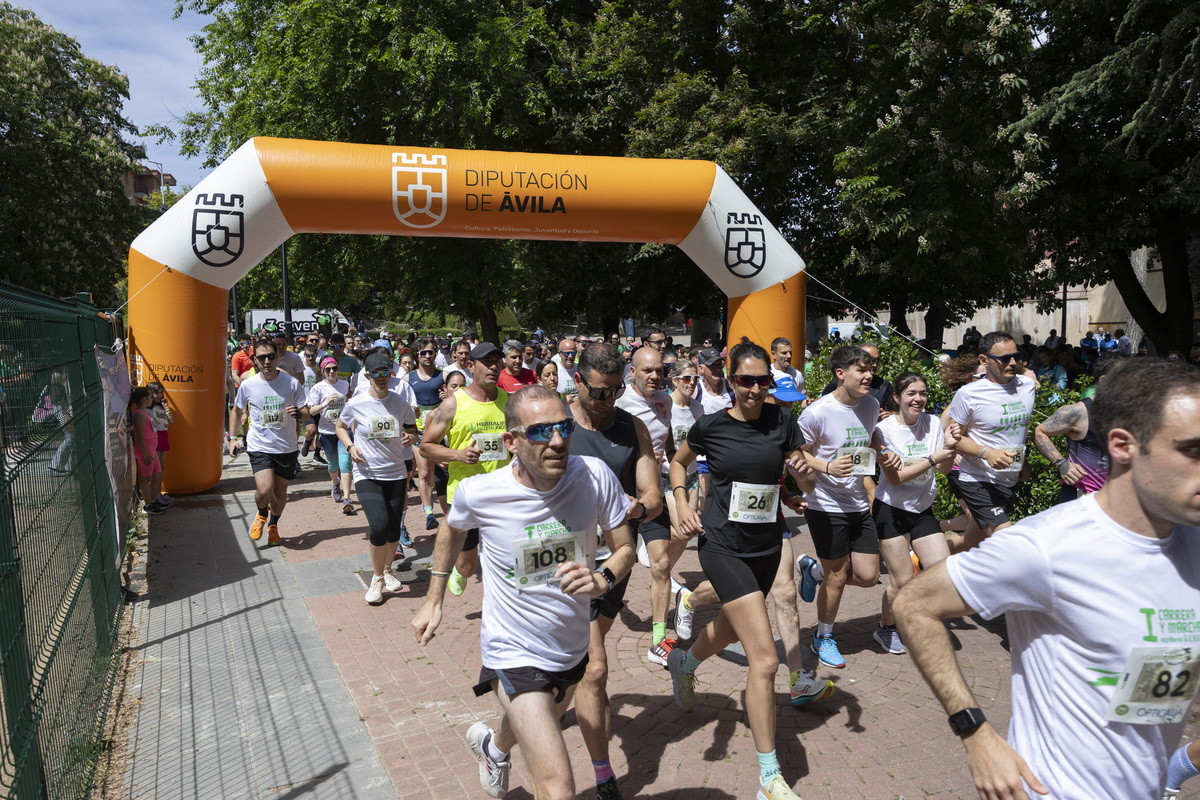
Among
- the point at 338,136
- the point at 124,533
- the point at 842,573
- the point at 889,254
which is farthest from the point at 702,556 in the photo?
the point at 338,136

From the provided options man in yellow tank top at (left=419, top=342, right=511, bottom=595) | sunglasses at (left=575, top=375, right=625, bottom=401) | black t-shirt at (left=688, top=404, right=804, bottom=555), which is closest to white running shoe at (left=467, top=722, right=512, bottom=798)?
black t-shirt at (left=688, top=404, right=804, bottom=555)

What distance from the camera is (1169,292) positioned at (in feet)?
54.3

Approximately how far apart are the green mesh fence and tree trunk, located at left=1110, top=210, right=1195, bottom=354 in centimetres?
1697

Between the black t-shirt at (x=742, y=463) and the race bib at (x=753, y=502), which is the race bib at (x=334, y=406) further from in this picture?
Answer: the race bib at (x=753, y=502)

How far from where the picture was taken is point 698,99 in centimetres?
1773

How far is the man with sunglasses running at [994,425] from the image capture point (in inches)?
228

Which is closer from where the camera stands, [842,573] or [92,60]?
[842,573]

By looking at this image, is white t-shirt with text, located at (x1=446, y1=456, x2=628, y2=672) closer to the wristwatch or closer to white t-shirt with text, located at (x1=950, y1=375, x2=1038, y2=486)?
the wristwatch

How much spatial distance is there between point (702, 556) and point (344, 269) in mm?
19093

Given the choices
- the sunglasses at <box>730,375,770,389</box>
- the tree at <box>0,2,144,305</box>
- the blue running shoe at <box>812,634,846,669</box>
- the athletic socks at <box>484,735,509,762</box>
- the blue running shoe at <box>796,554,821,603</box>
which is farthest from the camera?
the tree at <box>0,2,144,305</box>

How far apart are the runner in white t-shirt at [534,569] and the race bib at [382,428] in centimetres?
363

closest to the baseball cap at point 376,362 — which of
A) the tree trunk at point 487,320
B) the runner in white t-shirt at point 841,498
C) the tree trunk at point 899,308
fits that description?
the runner in white t-shirt at point 841,498

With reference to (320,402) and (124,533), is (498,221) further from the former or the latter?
(124,533)

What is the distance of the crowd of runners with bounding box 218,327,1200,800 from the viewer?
75.6 inches
